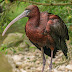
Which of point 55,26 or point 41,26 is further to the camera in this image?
point 55,26

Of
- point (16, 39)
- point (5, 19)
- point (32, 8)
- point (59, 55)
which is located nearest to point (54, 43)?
point (32, 8)

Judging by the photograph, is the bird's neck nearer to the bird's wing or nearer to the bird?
the bird

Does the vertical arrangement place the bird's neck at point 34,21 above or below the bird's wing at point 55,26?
above

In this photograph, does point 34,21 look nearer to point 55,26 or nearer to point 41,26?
point 41,26

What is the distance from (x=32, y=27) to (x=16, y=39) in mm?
4377

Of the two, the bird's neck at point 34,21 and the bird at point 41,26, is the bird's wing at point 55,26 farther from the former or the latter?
the bird's neck at point 34,21

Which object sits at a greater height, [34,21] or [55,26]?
[34,21]

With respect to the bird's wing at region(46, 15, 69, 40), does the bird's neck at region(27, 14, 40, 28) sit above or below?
above

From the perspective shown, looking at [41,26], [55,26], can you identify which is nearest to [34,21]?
[41,26]

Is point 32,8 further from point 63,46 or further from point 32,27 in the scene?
point 63,46

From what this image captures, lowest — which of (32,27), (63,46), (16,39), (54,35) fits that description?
(16,39)

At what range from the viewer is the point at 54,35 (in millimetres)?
3719

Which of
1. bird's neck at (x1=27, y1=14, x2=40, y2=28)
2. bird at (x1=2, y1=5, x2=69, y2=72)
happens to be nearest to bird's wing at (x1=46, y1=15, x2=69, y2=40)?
bird at (x1=2, y1=5, x2=69, y2=72)

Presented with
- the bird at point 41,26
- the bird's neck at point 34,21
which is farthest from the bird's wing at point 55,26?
the bird's neck at point 34,21
